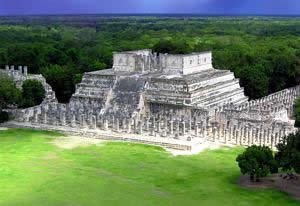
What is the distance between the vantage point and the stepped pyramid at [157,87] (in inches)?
1759

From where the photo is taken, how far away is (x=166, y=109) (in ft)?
149

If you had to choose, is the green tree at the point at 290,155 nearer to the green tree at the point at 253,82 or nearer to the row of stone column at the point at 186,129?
the row of stone column at the point at 186,129

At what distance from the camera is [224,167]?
32938 mm

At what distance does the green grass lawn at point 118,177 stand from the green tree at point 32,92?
11280 millimetres

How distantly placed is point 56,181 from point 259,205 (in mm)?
11822

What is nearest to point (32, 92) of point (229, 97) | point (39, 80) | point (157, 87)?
point (39, 80)

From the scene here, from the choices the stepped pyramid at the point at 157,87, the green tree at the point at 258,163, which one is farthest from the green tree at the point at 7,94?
the green tree at the point at 258,163

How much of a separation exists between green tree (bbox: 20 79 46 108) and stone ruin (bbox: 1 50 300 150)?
3.63m

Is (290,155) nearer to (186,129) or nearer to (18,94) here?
(186,129)

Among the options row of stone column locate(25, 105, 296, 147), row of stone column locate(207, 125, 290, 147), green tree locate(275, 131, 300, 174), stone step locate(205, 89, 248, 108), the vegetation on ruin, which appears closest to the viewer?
green tree locate(275, 131, 300, 174)

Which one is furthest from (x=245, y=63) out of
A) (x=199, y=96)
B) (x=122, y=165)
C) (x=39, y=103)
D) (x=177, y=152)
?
(x=122, y=165)

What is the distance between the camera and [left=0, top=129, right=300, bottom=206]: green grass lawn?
27188mm

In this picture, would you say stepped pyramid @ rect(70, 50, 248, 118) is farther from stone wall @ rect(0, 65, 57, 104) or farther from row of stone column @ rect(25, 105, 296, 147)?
stone wall @ rect(0, 65, 57, 104)

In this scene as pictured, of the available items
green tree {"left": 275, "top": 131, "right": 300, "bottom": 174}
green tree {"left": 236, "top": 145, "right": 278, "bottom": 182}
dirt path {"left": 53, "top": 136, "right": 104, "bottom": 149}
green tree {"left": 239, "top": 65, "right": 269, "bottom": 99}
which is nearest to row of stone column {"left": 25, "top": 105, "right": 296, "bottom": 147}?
dirt path {"left": 53, "top": 136, "right": 104, "bottom": 149}
